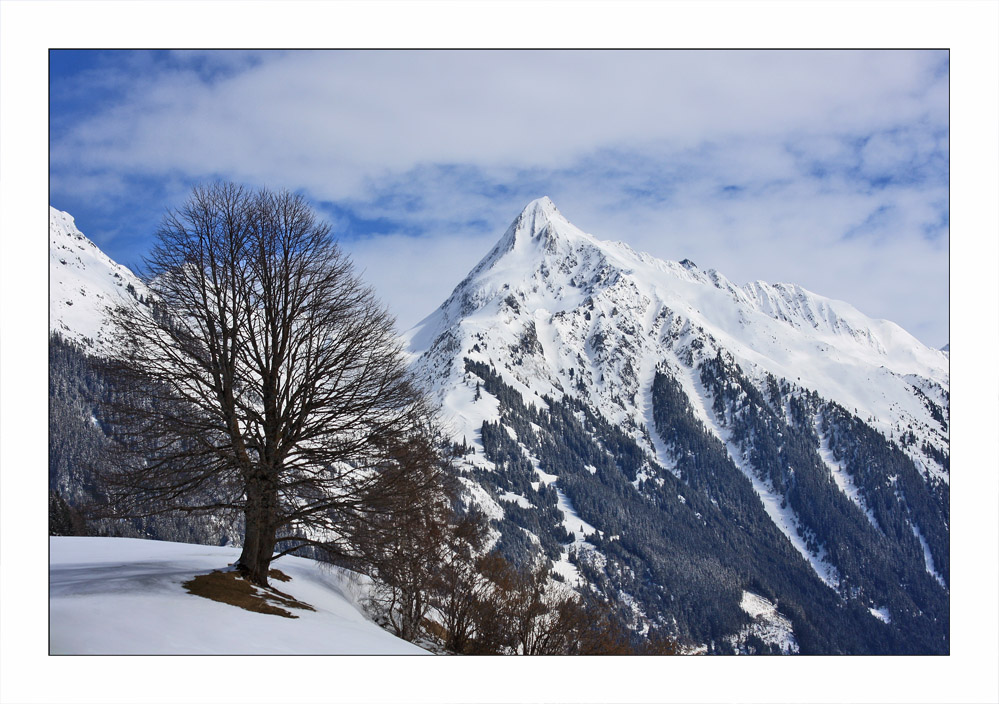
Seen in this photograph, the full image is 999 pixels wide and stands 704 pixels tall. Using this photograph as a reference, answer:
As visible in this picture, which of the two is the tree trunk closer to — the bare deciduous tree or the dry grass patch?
the bare deciduous tree

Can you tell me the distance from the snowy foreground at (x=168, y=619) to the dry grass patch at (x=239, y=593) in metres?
0.20

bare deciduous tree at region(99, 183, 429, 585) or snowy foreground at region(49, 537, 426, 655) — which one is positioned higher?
bare deciduous tree at region(99, 183, 429, 585)

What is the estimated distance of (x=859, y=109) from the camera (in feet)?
53.6

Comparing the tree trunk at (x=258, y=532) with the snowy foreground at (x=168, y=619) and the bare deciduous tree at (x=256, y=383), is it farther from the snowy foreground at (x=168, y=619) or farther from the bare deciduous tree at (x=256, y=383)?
the snowy foreground at (x=168, y=619)

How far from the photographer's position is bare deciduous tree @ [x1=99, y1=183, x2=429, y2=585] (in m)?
12.3

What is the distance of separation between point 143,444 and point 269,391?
7.65ft

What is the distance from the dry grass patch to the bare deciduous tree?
50cm

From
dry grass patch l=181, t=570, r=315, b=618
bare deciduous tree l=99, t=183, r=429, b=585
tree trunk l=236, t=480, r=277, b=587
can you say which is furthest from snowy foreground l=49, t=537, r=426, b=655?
bare deciduous tree l=99, t=183, r=429, b=585

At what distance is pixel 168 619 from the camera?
1062 cm

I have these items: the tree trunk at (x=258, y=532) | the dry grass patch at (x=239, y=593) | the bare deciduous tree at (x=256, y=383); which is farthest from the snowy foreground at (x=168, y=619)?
the bare deciduous tree at (x=256, y=383)

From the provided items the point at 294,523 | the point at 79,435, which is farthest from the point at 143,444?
the point at 79,435

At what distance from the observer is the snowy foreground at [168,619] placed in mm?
10398
